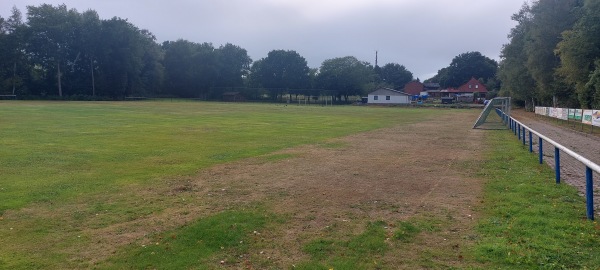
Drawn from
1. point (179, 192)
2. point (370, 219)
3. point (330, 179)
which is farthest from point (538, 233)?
point (179, 192)

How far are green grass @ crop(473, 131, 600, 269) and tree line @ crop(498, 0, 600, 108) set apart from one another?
24.2 metres

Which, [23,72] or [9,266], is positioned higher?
[23,72]

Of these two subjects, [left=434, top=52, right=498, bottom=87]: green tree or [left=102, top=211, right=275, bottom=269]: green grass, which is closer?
[left=102, top=211, right=275, bottom=269]: green grass

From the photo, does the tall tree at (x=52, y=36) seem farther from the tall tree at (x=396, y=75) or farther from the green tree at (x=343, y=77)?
the tall tree at (x=396, y=75)

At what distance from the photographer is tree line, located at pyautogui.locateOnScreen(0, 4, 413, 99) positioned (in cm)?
8894

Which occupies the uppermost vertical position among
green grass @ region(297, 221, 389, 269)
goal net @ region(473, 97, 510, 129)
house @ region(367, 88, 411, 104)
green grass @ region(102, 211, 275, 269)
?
house @ region(367, 88, 411, 104)

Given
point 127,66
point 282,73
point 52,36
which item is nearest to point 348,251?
point 127,66

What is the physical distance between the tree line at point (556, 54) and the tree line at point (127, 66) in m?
46.8

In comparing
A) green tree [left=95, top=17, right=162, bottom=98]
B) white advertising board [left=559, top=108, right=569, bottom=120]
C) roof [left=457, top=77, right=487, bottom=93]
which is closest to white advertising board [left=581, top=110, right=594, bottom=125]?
white advertising board [left=559, top=108, right=569, bottom=120]

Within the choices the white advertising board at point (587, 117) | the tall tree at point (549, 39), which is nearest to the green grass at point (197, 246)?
the white advertising board at point (587, 117)

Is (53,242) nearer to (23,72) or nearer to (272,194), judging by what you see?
(272,194)

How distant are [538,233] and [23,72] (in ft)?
327

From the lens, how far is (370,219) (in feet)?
25.1

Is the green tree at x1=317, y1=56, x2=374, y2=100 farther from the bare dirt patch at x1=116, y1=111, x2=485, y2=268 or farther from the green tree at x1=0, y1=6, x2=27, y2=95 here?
the bare dirt patch at x1=116, y1=111, x2=485, y2=268
